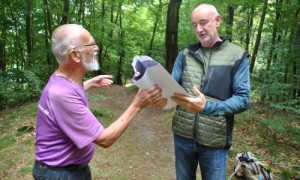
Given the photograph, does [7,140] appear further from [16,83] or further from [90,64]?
[90,64]

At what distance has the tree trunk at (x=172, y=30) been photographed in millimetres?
7609

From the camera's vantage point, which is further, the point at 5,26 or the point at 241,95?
the point at 5,26

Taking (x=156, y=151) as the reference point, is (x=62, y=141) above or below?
above

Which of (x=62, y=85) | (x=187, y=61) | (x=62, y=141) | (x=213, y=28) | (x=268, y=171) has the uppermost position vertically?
(x=213, y=28)

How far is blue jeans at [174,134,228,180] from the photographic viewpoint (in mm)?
1800

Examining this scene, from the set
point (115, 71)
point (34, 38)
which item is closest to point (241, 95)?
point (34, 38)

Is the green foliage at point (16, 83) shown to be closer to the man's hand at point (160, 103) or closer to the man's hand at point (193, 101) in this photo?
the man's hand at point (160, 103)

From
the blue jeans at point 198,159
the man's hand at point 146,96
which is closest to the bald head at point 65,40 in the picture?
the man's hand at point 146,96

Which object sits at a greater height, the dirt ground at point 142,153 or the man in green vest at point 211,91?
the man in green vest at point 211,91

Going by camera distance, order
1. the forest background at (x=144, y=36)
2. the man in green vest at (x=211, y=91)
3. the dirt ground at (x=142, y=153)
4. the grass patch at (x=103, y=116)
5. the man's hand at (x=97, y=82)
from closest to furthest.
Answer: the man in green vest at (x=211, y=91)
the man's hand at (x=97, y=82)
the dirt ground at (x=142, y=153)
the forest background at (x=144, y=36)
the grass patch at (x=103, y=116)

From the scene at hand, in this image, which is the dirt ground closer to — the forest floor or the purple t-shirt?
the forest floor

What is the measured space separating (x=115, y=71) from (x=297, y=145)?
14.8 metres

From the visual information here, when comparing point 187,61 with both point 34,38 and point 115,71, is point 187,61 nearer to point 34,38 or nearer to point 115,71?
point 34,38

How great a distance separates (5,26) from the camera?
34.4 feet
